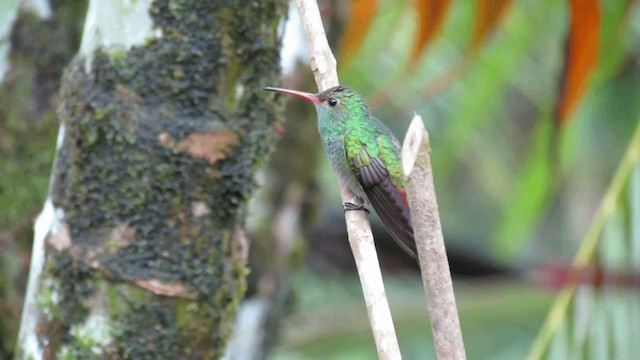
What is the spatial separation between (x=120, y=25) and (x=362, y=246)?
886 millimetres

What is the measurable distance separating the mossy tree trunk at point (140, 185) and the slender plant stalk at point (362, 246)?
0.36 metres

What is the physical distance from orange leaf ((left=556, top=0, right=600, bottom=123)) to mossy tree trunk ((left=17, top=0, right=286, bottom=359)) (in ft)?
3.04

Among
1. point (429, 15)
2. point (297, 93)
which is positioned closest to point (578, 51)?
point (429, 15)

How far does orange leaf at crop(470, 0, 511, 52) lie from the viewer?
283 centimetres

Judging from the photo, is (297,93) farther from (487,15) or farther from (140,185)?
(487,15)

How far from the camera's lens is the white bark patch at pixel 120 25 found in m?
2.29

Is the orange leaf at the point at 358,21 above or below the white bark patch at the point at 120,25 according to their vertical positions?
above

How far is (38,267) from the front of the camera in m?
2.38

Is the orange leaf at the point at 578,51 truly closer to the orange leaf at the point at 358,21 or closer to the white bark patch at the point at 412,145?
the orange leaf at the point at 358,21

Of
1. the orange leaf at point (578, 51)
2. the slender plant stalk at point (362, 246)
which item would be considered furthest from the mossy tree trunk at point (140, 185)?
the orange leaf at point (578, 51)

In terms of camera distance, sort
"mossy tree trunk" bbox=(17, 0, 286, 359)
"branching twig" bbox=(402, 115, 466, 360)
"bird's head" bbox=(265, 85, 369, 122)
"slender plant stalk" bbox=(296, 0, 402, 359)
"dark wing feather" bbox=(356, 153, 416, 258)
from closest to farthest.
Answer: "branching twig" bbox=(402, 115, 466, 360) < "slender plant stalk" bbox=(296, 0, 402, 359) < "mossy tree trunk" bbox=(17, 0, 286, 359) < "dark wing feather" bbox=(356, 153, 416, 258) < "bird's head" bbox=(265, 85, 369, 122)

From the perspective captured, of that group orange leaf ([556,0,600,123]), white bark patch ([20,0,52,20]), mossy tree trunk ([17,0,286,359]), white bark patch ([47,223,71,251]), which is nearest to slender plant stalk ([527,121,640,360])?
orange leaf ([556,0,600,123])

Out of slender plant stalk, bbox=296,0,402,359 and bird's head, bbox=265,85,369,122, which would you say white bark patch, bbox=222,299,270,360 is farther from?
slender plant stalk, bbox=296,0,402,359

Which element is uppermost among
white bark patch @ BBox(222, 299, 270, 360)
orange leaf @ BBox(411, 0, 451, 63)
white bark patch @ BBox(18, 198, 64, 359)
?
orange leaf @ BBox(411, 0, 451, 63)
